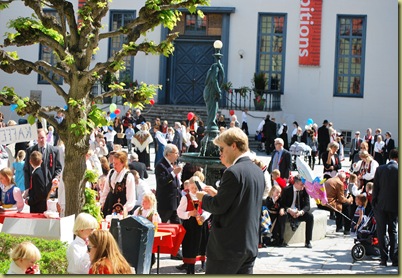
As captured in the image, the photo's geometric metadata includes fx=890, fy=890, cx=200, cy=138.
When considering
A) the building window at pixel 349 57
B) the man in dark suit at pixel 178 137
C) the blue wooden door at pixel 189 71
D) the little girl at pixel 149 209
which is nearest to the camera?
the little girl at pixel 149 209

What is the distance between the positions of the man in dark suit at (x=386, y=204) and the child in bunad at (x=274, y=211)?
220 centimetres

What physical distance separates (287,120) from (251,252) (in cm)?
3083

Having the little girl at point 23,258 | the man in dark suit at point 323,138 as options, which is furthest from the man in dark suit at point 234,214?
the man in dark suit at point 323,138

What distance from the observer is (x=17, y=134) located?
13.9m

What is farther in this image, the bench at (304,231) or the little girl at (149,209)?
the bench at (304,231)

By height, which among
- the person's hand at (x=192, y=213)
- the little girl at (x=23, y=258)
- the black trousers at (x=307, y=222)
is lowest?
the black trousers at (x=307, y=222)

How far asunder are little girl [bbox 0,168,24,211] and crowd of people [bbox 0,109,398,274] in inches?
0.6

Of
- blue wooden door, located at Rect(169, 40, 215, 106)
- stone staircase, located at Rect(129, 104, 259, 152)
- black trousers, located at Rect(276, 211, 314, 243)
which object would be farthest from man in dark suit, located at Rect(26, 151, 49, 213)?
blue wooden door, located at Rect(169, 40, 215, 106)

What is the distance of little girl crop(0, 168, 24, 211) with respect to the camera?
43.2 feet

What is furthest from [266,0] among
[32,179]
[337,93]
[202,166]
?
[32,179]

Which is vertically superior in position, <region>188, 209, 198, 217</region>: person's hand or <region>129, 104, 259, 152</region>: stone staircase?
<region>129, 104, 259, 152</region>: stone staircase

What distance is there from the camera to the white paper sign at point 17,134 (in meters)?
13.5

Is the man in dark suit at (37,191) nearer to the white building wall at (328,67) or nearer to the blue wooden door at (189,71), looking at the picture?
the white building wall at (328,67)

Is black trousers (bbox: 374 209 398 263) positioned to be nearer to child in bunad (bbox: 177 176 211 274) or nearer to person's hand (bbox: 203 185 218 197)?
child in bunad (bbox: 177 176 211 274)
